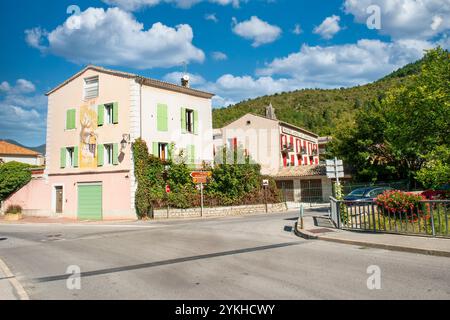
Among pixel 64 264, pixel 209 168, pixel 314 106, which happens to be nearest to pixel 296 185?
pixel 209 168

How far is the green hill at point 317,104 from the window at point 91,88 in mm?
38849

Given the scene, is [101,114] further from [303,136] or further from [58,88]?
[303,136]

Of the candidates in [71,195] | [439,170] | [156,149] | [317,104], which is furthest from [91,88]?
[317,104]

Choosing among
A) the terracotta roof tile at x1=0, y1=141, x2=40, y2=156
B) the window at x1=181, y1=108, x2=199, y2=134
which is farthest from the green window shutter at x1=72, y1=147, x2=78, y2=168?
the terracotta roof tile at x1=0, y1=141, x2=40, y2=156

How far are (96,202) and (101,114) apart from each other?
6.05 m

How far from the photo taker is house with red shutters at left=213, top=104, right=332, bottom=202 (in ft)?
122

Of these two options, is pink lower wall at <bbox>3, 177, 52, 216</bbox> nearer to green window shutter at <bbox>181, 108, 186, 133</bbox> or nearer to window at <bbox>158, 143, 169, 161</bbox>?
window at <bbox>158, 143, 169, 161</bbox>

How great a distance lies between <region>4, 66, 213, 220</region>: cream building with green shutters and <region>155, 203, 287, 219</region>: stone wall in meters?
2.45

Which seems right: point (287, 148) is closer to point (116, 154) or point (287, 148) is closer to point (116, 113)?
point (116, 113)

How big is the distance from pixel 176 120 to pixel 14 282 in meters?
20.9

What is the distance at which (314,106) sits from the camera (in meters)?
90.2

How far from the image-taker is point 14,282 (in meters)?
7.07

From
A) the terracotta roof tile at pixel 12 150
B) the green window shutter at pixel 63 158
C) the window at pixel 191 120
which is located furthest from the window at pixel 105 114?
the terracotta roof tile at pixel 12 150
